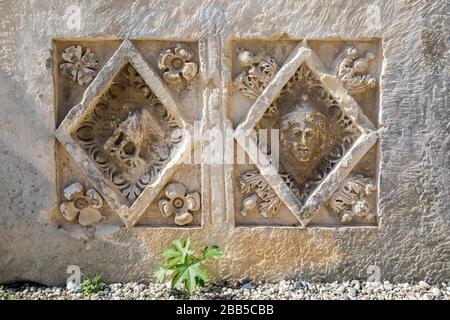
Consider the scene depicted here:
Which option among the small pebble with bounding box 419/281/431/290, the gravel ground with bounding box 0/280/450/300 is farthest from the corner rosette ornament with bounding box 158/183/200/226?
the small pebble with bounding box 419/281/431/290

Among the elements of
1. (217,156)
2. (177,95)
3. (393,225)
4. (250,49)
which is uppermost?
(250,49)

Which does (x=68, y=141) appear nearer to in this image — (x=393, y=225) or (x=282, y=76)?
(x=282, y=76)

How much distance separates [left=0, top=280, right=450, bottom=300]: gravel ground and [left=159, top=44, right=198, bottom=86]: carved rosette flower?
51.2 inches

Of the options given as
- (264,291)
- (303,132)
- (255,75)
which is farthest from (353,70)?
(264,291)

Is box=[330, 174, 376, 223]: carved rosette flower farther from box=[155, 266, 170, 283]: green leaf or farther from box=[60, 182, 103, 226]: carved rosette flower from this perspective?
box=[60, 182, 103, 226]: carved rosette flower

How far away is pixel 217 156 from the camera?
125 inches

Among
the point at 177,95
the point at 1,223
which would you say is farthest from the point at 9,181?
the point at 177,95

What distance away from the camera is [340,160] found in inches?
126

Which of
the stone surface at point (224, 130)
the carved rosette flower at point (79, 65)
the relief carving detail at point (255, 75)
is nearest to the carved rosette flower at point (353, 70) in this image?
the stone surface at point (224, 130)

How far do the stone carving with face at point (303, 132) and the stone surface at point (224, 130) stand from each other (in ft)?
0.07

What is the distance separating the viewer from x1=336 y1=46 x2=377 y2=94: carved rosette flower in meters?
3.12

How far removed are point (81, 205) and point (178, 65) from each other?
1.08m

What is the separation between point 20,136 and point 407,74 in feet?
7.95

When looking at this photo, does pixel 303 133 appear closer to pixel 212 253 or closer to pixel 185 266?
pixel 212 253
